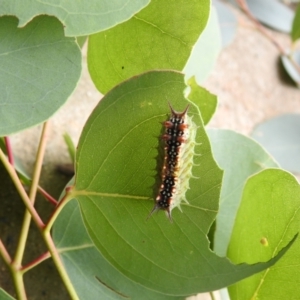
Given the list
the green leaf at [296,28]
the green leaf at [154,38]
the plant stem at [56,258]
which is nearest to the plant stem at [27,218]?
the plant stem at [56,258]

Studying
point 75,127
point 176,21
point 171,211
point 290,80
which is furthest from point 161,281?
point 290,80

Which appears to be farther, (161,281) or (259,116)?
(259,116)

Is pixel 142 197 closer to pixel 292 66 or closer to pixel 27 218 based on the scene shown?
pixel 27 218

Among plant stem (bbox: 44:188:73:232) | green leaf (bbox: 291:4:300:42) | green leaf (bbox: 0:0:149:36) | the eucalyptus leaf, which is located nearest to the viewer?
green leaf (bbox: 0:0:149:36)

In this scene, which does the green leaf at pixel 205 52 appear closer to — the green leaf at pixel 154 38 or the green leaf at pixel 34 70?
the green leaf at pixel 154 38

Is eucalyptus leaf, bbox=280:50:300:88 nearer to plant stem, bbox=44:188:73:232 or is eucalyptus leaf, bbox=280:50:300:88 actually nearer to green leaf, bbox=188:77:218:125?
green leaf, bbox=188:77:218:125

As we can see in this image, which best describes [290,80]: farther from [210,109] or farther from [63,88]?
[63,88]

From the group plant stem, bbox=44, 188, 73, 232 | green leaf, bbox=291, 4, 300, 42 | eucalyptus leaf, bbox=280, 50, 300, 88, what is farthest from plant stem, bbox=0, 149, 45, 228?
eucalyptus leaf, bbox=280, 50, 300, 88
